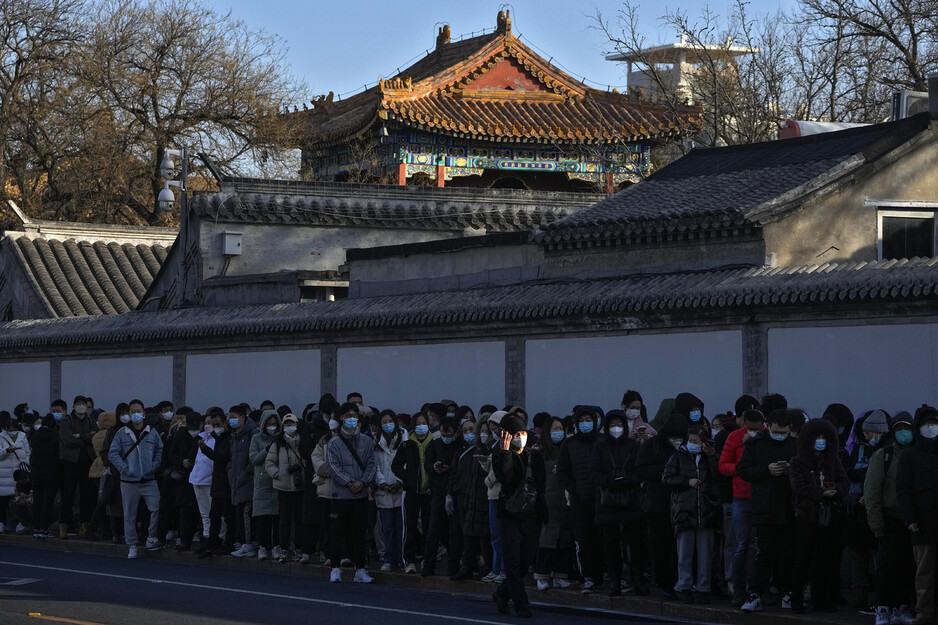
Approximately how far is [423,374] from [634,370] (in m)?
4.32

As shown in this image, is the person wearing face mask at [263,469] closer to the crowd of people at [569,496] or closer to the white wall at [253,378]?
the crowd of people at [569,496]

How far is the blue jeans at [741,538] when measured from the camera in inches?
567

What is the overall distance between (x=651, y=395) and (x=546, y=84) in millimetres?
23469

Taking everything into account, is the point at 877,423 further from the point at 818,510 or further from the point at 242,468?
the point at 242,468

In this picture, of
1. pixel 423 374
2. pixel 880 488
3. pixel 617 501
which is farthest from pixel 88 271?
pixel 880 488

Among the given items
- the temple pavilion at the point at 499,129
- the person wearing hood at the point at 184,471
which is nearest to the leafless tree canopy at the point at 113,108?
the temple pavilion at the point at 499,129

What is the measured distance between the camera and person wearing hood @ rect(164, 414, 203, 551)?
20.2 metres

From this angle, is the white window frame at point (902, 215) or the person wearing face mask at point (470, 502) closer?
the person wearing face mask at point (470, 502)

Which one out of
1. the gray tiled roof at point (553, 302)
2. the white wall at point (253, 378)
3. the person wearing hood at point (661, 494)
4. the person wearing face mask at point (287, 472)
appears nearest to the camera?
the person wearing hood at point (661, 494)

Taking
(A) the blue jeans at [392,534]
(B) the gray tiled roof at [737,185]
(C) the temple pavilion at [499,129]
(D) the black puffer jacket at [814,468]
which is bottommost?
(A) the blue jeans at [392,534]

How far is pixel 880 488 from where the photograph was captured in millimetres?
13422

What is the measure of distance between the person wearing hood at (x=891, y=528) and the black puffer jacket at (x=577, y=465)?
3.15 meters

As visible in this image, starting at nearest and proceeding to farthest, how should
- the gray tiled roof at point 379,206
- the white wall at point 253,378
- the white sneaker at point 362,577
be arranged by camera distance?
the white sneaker at point 362,577
the white wall at point 253,378
the gray tiled roof at point 379,206

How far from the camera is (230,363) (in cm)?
2808
